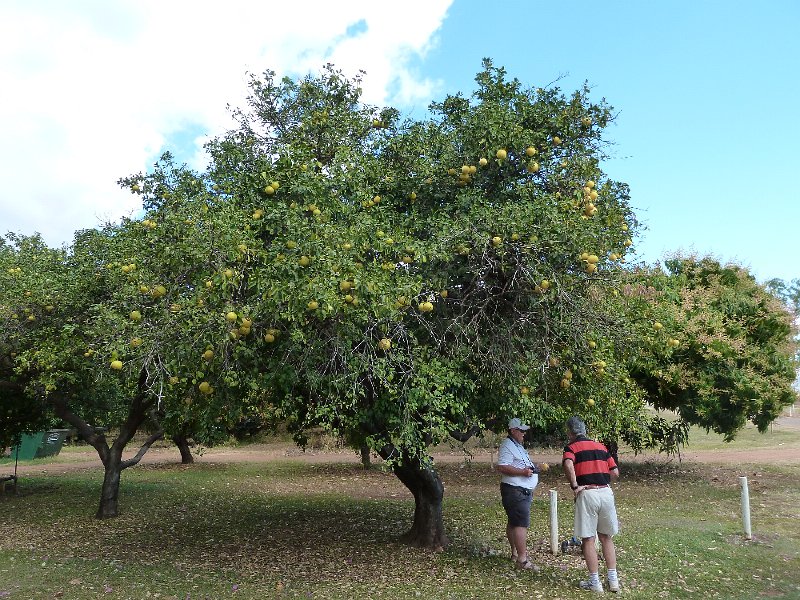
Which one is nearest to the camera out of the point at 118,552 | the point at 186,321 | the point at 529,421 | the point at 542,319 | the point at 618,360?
the point at 186,321

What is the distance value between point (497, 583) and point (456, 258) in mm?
3453

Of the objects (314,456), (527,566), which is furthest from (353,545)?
(314,456)

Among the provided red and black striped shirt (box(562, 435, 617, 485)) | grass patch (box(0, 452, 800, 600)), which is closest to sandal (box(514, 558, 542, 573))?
grass patch (box(0, 452, 800, 600))

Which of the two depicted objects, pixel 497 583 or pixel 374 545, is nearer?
pixel 497 583

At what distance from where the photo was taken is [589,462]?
21.2ft

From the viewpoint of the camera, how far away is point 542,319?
6.52m

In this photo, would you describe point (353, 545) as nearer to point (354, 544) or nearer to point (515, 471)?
point (354, 544)

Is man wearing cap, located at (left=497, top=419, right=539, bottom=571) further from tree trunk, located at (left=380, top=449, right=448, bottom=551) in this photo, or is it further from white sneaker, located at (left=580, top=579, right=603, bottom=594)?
tree trunk, located at (left=380, top=449, right=448, bottom=551)

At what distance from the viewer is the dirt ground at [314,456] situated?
70.1 ft

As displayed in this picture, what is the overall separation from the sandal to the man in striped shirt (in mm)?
891

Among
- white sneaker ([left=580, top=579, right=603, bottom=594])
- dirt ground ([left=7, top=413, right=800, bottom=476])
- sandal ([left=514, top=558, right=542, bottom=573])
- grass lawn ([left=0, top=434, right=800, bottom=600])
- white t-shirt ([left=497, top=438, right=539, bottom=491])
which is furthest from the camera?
dirt ground ([left=7, top=413, right=800, bottom=476])

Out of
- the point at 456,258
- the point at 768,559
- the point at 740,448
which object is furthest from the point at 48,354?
the point at 740,448

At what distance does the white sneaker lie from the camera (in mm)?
6453

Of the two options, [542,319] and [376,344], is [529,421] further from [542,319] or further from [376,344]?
[376,344]
